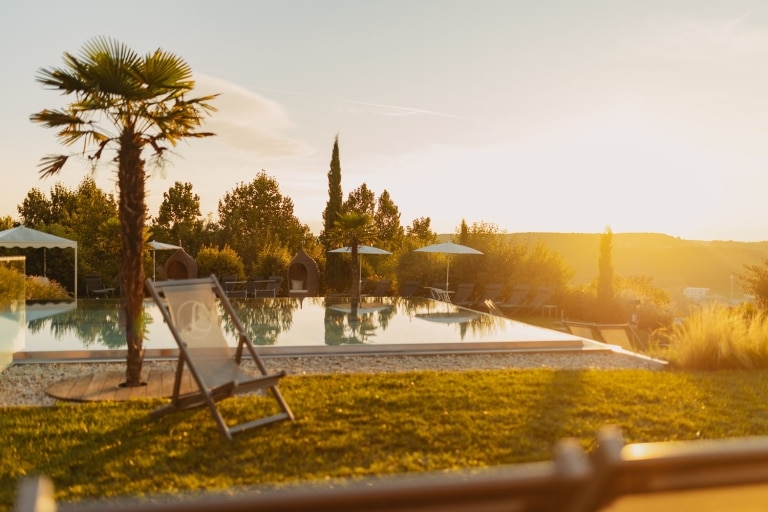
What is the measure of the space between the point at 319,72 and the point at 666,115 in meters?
8.61

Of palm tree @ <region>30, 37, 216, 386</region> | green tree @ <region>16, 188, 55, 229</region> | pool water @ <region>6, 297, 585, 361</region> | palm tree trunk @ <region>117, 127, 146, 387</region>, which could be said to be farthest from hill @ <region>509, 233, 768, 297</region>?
palm tree trunk @ <region>117, 127, 146, 387</region>

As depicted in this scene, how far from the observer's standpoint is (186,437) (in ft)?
18.8

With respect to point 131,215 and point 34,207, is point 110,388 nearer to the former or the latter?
point 131,215

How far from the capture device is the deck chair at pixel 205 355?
19.7 ft

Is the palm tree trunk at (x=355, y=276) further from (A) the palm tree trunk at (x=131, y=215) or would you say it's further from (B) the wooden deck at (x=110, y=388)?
(A) the palm tree trunk at (x=131, y=215)

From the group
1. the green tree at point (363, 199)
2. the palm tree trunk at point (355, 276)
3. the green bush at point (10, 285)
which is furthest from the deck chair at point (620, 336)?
the green tree at point (363, 199)

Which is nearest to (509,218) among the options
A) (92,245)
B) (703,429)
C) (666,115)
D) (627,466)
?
(666,115)

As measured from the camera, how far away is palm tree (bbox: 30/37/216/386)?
7395 millimetres

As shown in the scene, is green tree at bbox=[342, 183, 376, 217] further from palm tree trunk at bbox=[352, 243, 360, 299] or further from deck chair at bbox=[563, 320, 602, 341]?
deck chair at bbox=[563, 320, 602, 341]

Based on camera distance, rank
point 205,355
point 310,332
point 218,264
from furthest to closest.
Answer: point 218,264
point 310,332
point 205,355

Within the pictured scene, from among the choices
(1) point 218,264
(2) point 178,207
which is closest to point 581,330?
(1) point 218,264

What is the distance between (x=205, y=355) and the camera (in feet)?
21.7

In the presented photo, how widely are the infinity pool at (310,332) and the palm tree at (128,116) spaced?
243 cm

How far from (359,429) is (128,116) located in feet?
13.8
